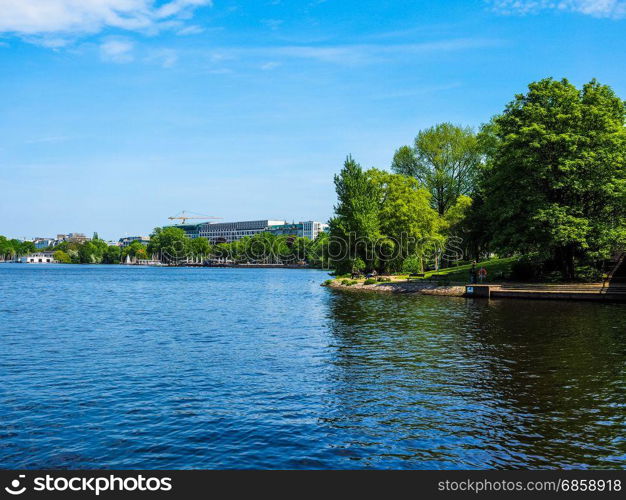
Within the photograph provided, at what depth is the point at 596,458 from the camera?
13.3 m

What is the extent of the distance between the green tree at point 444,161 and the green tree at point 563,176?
3572 cm

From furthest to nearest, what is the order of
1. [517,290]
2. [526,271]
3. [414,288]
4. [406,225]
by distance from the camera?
[406,225]
[414,288]
[526,271]
[517,290]

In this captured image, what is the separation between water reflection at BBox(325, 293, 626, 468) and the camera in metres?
13.9

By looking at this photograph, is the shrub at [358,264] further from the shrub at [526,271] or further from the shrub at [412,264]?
the shrub at [526,271]

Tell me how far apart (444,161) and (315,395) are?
87869mm

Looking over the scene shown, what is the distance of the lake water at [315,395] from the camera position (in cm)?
1381

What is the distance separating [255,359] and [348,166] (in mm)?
75203

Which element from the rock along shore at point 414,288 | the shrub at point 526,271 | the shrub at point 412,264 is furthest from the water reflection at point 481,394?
the shrub at point 412,264

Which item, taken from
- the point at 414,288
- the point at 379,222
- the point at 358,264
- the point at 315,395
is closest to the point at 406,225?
the point at 379,222

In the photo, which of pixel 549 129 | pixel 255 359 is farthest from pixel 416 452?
pixel 549 129

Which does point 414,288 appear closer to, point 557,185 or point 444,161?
point 557,185

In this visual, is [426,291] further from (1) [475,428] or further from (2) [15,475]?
(2) [15,475]

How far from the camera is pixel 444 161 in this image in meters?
101

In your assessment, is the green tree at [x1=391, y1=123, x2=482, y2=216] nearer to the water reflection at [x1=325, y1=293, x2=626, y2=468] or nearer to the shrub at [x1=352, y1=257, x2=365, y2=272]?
the shrub at [x1=352, y1=257, x2=365, y2=272]
